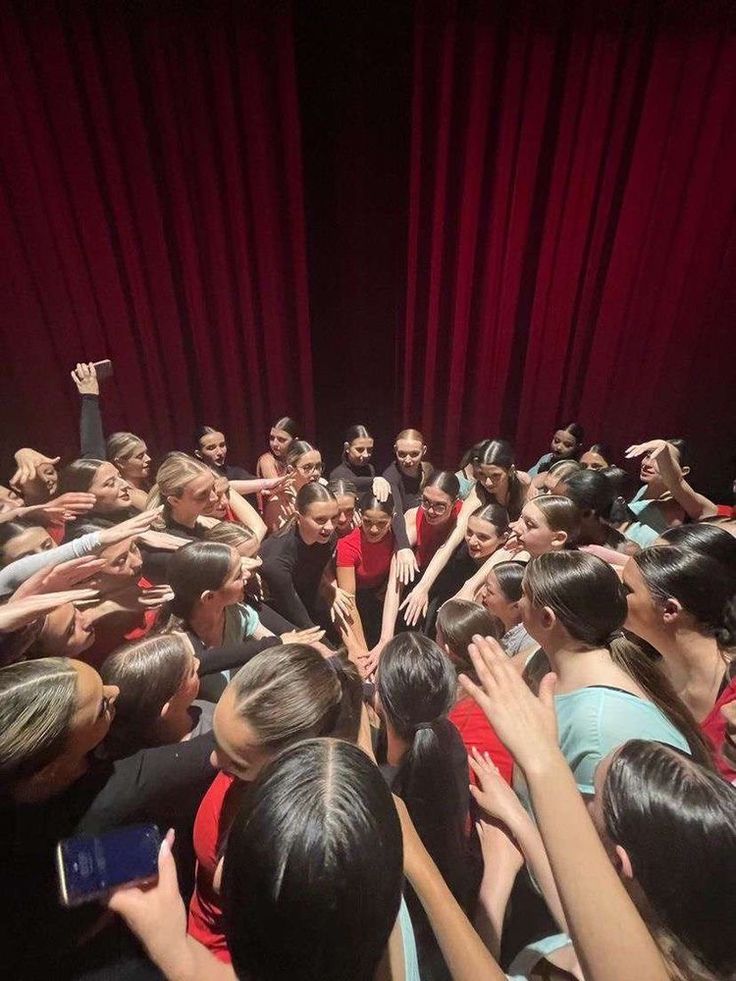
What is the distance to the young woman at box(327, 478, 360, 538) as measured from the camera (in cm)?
290

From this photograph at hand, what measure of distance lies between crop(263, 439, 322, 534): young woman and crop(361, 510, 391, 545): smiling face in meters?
0.56

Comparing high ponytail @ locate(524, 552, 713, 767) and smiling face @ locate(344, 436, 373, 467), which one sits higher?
high ponytail @ locate(524, 552, 713, 767)

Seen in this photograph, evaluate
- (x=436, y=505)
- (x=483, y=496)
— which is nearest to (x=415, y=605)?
(x=436, y=505)

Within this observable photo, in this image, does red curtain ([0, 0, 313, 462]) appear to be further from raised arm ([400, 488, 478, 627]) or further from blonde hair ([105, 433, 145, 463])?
raised arm ([400, 488, 478, 627])

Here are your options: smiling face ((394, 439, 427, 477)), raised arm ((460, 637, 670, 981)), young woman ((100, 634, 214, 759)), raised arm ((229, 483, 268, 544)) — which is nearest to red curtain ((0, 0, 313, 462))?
smiling face ((394, 439, 427, 477))

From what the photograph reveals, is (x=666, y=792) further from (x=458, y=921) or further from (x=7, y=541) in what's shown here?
(x=7, y=541)

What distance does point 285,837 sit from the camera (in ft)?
2.63

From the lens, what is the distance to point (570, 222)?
167 inches

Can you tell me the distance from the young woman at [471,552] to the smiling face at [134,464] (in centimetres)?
191

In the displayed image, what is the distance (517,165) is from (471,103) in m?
0.56

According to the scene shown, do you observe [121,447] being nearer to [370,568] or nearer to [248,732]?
[370,568]

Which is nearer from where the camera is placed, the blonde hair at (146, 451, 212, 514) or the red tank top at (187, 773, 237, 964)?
the red tank top at (187, 773, 237, 964)

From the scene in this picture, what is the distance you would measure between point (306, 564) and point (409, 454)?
4.46ft

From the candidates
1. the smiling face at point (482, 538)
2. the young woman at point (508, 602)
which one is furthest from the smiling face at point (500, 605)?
the smiling face at point (482, 538)
